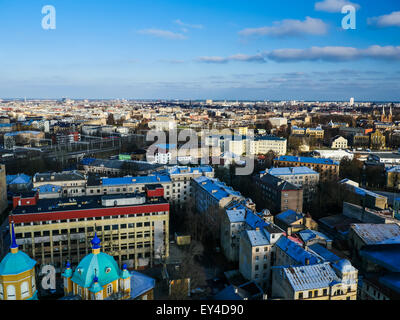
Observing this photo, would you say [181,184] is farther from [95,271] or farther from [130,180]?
[95,271]

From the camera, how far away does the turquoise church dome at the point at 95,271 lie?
6.29 m

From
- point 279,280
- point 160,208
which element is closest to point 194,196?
point 160,208

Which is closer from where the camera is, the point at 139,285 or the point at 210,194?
the point at 139,285

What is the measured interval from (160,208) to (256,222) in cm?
309

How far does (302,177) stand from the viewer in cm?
1688

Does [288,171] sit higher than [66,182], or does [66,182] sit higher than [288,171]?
[288,171]

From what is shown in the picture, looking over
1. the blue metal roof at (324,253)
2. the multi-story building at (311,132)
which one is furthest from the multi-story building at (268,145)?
the blue metal roof at (324,253)

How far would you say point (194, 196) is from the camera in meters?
15.2

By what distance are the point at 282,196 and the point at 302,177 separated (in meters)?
3.41

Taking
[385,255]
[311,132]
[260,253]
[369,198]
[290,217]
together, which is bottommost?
[385,255]

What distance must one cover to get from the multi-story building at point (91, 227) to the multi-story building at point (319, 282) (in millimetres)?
4877

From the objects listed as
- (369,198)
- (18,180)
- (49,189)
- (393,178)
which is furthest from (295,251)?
(18,180)

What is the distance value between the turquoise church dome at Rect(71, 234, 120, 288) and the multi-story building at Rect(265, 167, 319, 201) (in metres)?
11.5

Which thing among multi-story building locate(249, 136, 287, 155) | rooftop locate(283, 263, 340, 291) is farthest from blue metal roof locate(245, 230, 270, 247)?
multi-story building locate(249, 136, 287, 155)
